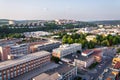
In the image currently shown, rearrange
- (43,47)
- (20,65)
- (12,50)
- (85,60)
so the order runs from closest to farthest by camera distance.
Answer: (20,65) < (85,60) < (12,50) < (43,47)

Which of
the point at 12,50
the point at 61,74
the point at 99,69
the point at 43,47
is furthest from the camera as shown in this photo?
the point at 43,47

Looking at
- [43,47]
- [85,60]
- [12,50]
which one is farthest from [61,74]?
[43,47]

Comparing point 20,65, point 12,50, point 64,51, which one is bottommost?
point 64,51

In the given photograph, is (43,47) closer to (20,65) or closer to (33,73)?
(33,73)

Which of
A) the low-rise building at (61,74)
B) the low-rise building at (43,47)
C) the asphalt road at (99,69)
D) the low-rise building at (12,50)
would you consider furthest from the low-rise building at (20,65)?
the low-rise building at (43,47)

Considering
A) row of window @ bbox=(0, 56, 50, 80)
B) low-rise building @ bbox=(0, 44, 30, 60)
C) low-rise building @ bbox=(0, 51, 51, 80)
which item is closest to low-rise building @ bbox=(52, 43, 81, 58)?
low-rise building @ bbox=(0, 51, 51, 80)

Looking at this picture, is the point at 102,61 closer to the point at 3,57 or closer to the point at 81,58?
the point at 81,58

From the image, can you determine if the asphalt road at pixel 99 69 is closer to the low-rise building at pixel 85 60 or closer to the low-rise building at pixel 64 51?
the low-rise building at pixel 85 60

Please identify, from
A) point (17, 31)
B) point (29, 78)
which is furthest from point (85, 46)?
point (17, 31)
